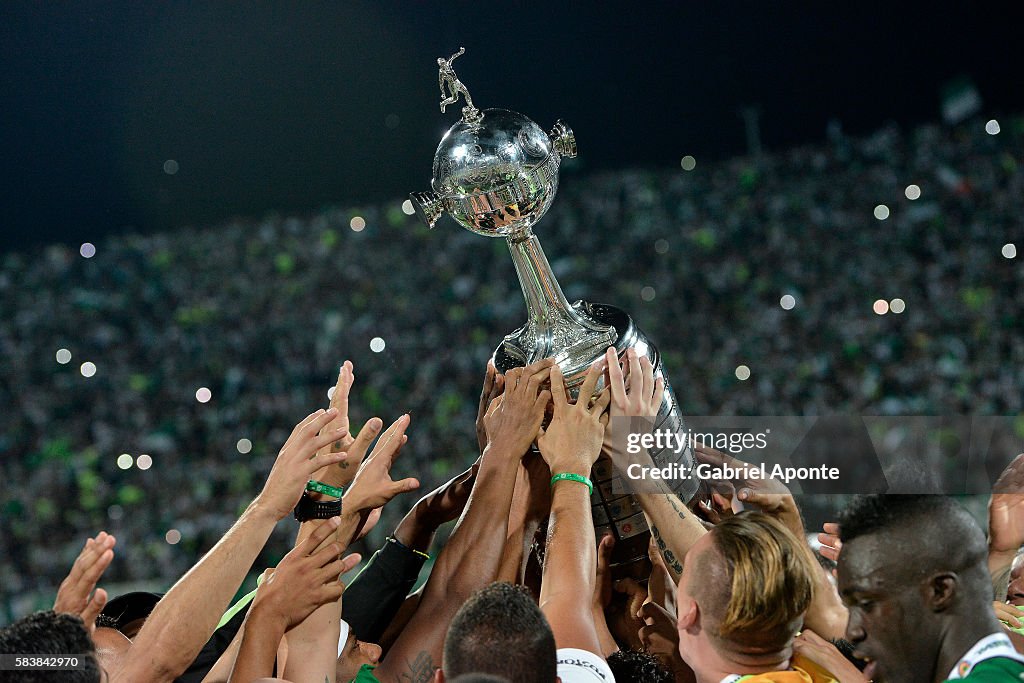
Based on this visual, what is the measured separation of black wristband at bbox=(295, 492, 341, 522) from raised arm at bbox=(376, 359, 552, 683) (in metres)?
0.28

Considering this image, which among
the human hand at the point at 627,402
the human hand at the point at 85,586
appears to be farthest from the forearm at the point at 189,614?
the human hand at the point at 627,402

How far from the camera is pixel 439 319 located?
10.0 metres

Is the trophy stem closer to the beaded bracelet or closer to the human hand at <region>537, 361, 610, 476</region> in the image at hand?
the human hand at <region>537, 361, 610, 476</region>

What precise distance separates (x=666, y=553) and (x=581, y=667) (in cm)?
46

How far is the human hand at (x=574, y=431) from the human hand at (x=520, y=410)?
0.03 metres

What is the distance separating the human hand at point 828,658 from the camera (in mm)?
1853

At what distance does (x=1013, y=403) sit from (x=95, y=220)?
26.8ft

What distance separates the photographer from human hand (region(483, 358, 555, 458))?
227 cm

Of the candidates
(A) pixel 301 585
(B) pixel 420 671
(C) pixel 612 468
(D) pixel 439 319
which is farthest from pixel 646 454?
(D) pixel 439 319

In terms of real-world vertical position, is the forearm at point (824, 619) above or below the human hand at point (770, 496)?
below

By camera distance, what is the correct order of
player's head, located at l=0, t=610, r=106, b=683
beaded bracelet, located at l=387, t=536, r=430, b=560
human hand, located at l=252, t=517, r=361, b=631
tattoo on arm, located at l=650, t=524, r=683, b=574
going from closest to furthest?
player's head, located at l=0, t=610, r=106, b=683 < human hand, located at l=252, t=517, r=361, b=631 < tattoo on arm, located at l=650, t=524, r=683, b=574 < beaded bracelet, located at l=387, t=536, r=430, b=560

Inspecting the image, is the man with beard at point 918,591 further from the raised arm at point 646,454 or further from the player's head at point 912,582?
the raised arm at point 646,454

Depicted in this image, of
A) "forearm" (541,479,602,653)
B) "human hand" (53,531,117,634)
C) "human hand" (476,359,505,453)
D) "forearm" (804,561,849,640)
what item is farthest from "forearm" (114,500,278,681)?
"forearm" (804,561,849,640)

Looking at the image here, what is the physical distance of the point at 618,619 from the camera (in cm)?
245
